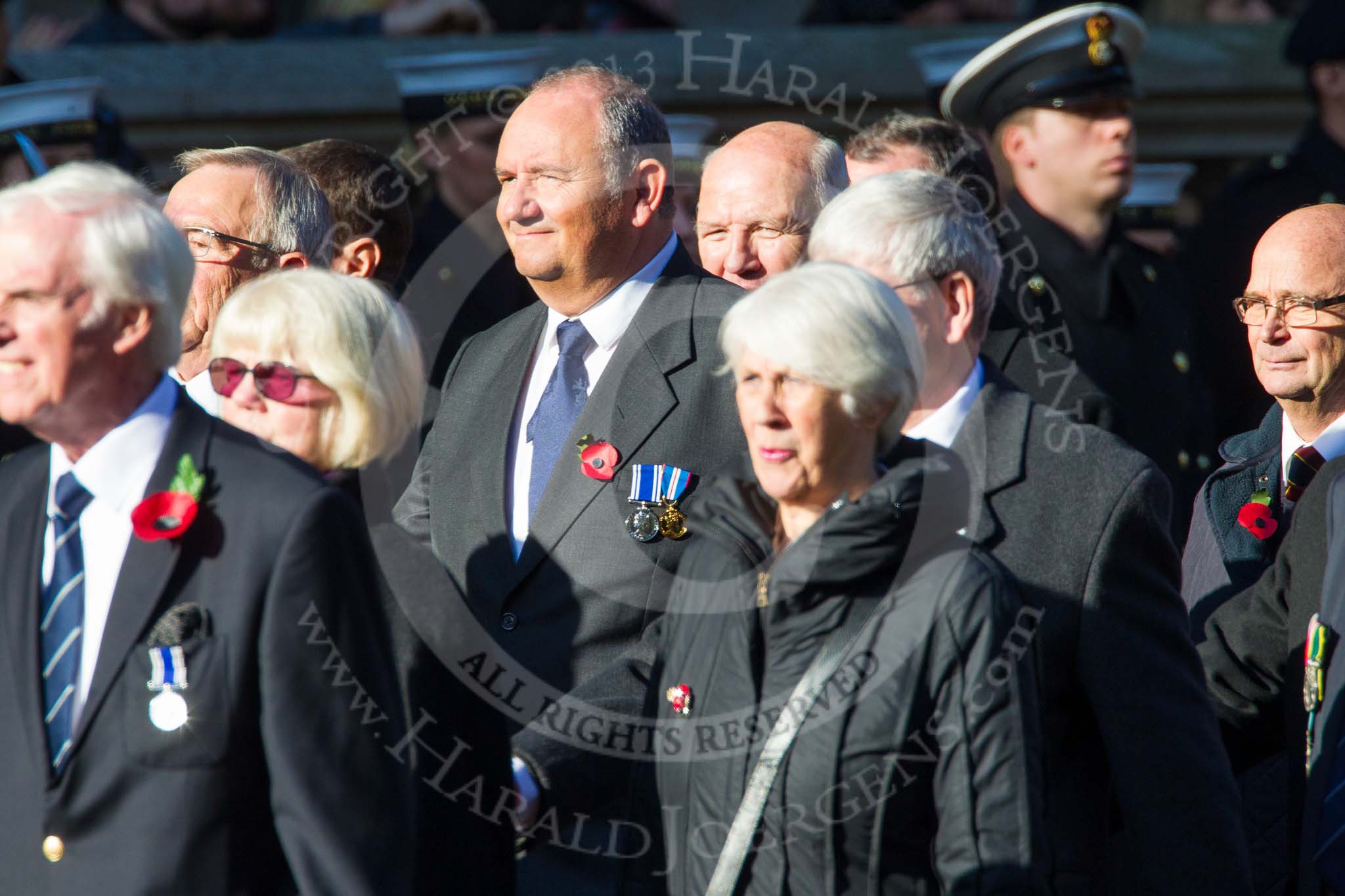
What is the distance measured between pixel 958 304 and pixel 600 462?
0.84 meters

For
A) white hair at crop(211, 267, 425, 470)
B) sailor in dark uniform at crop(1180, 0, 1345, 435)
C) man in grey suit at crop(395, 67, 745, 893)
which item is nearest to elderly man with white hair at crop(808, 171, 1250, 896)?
man in grey suit at crop(395, 67, 745, 893)

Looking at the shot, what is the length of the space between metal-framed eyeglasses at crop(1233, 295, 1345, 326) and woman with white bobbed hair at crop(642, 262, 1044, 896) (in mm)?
1631

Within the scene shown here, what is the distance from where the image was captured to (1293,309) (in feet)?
13.5

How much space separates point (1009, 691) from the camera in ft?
8.54

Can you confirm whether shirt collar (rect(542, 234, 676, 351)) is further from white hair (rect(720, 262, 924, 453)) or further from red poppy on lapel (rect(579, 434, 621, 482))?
white hair (rect(720, 262, 924, 453))

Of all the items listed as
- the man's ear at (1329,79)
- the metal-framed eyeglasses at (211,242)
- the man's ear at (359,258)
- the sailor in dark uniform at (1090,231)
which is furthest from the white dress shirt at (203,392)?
the man's ear at (1329,79)

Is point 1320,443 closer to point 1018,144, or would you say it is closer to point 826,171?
point 826,171

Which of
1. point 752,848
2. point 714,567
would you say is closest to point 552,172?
point 714,567

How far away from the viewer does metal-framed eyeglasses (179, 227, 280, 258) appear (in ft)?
12.7

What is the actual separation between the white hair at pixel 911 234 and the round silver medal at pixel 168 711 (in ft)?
4.61

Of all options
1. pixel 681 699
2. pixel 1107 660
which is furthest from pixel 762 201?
pixel 681 699

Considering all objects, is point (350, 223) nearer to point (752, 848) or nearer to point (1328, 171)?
point (752, 848)

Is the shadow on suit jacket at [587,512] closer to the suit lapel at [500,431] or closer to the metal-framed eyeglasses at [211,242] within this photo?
the suit lapel at [500,431]

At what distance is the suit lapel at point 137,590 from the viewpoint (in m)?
2.51
